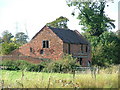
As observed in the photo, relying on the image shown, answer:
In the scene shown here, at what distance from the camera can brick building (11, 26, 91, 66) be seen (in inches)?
1602

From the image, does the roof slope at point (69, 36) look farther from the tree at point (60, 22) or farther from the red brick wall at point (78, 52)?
the tree at point (60, 22)

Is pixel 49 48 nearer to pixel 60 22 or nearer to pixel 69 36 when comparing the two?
pixel 69 36

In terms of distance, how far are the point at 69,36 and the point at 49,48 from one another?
3.66 meters

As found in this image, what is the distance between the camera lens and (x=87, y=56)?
45.7 m

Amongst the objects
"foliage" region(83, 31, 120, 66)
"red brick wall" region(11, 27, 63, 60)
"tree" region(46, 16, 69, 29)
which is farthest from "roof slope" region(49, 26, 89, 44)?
"tree" region(46, 16, 69, 29)

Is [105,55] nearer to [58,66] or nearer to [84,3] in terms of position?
[84,3]

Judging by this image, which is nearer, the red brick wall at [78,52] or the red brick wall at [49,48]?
the red brick wall at [49,48]

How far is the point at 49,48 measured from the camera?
41.9m

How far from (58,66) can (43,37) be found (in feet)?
46.1

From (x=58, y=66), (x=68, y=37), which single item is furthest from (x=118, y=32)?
(x=58, y=66)

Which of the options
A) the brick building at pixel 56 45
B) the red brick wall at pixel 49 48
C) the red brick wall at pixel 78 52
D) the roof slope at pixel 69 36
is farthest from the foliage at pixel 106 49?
the red brick wall at pixel 49 48

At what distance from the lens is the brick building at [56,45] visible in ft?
133

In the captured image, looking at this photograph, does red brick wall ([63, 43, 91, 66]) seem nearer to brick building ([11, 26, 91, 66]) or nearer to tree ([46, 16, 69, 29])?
brick building ([11, 26, 91, 66])

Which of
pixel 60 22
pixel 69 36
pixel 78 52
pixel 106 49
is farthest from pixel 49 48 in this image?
pixel 60 22
